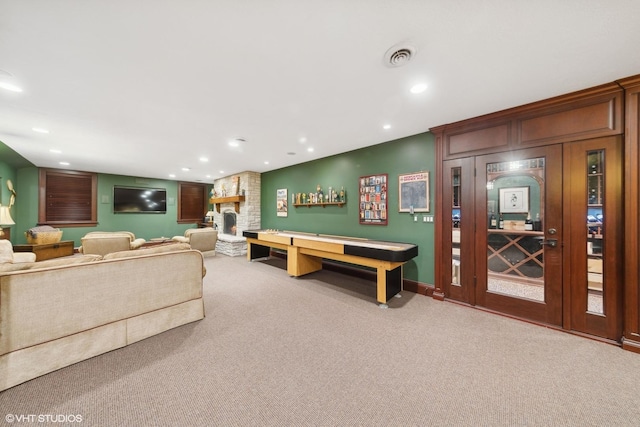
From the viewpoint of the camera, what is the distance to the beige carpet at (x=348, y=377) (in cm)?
141

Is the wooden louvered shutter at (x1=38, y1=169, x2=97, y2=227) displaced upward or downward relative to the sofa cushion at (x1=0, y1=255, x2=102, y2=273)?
upward

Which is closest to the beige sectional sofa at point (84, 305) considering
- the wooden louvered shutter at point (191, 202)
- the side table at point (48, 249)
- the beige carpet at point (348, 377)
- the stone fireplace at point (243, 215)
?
the beige carpet at point (348, 377)

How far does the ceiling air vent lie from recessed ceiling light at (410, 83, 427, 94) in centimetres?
42

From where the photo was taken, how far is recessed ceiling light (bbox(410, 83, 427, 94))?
214 cm

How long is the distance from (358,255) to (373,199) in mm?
1286

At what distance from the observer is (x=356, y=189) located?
4.37 m

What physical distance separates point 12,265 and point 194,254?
1296 mm

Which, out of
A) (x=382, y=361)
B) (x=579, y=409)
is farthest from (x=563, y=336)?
(x=382, y=361)

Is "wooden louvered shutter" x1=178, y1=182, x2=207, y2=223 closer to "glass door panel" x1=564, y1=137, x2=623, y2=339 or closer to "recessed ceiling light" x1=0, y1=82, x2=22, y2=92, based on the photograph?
"recessed ceiling light" x1=0, y1=82, x2=22, y2=92

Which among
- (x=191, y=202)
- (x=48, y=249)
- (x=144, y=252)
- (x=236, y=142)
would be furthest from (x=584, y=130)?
(x=191, y=202)

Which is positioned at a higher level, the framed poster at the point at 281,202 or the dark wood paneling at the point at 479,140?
the dark wood paneling at the point at 479,140

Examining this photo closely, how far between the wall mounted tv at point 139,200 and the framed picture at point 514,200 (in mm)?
9517

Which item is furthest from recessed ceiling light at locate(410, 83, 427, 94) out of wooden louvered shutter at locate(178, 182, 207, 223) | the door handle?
wooden louvered shutter at locate(178, 182, 207, 223)

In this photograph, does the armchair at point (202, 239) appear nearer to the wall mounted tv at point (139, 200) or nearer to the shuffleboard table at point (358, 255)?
the shuffleboard table at point (358, 255)
